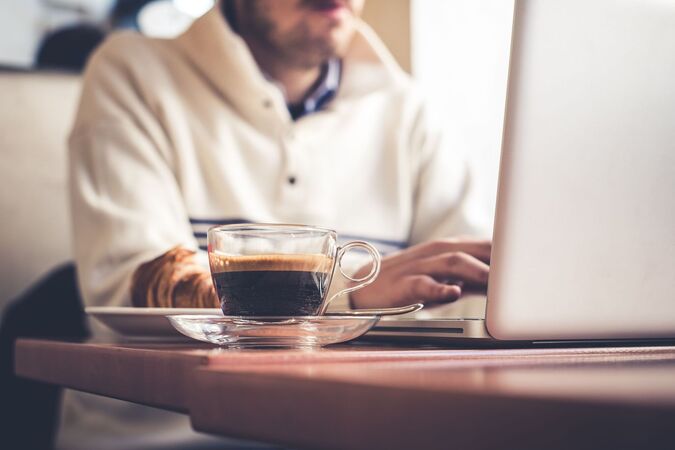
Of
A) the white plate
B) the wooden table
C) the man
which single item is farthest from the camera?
the man

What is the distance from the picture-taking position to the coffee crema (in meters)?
0.58

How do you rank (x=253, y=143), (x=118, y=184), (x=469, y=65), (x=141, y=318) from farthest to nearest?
(x=469, y=65) < (x=253, y=143) < (x=118, y=184) < (x=141, y=318)

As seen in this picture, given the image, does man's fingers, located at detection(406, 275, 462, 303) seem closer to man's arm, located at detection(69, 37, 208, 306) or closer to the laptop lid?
the laptop lid

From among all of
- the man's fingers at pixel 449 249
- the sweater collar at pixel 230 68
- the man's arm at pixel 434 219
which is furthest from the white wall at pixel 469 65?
the man's fingers at pixel 449 249

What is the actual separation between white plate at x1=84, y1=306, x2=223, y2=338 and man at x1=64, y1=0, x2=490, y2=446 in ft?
1.49

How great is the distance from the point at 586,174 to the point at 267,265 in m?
0.24

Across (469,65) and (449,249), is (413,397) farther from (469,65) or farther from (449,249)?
(469,65)

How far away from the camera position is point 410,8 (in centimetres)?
255

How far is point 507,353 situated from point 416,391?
0.81 ft

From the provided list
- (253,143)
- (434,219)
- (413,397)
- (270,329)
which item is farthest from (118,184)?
(413,397)

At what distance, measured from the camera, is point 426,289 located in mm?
754

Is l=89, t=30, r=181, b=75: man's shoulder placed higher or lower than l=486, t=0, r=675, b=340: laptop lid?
higher

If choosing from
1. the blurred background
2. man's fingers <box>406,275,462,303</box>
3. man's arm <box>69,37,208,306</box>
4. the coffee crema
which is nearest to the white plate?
the coffee crema

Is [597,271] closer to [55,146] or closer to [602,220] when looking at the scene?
[602,220]
